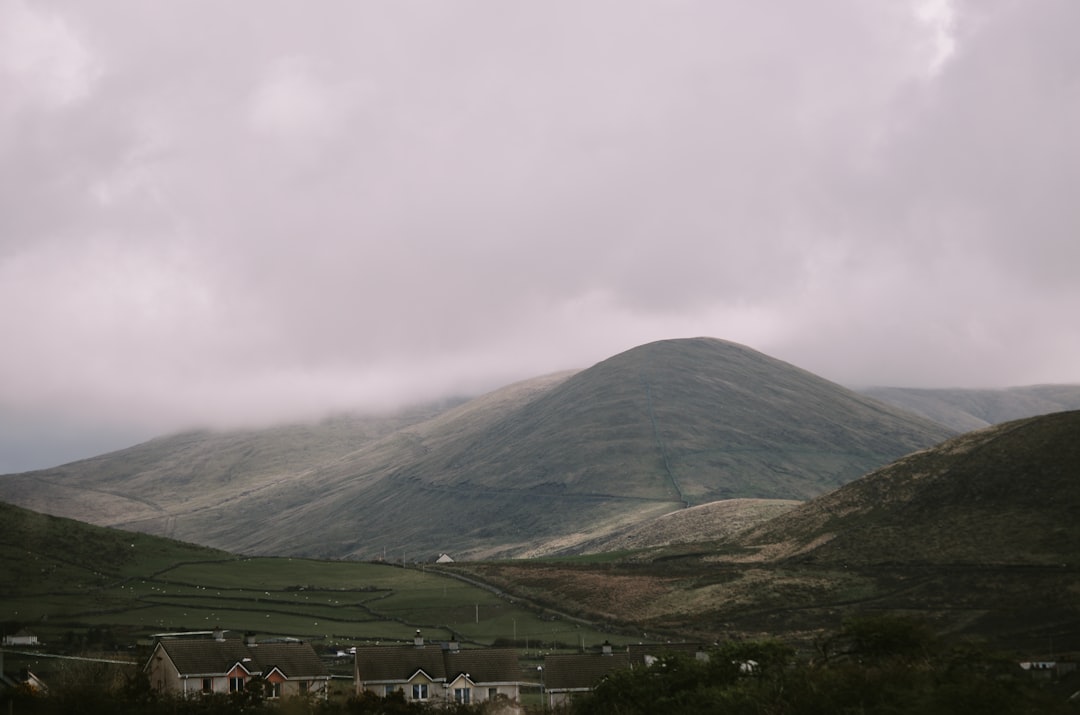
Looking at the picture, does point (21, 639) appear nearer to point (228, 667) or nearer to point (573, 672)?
point (228, 667)

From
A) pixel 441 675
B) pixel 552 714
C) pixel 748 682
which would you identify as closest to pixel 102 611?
pixel 441 675

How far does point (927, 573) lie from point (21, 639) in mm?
115033

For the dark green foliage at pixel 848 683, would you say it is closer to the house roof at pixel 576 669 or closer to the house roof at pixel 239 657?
the house roof at pixel 576 669

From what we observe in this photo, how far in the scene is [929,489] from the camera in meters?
195

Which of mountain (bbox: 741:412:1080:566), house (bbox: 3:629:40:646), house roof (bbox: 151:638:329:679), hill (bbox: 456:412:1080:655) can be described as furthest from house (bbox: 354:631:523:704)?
mountain (bbox: 741:412:1080:566)

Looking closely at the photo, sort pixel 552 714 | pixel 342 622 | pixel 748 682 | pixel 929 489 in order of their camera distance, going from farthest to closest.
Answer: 1. pixel 929 489
2. pixel 342 622
3. pixel 552 714
4. pixel 748 682

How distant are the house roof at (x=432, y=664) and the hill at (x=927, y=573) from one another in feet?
Answer: 184

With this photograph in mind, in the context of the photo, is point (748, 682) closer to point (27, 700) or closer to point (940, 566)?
point (27, 700)

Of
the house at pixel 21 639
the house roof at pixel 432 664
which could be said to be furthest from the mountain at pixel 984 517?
the house at pixel 21 639

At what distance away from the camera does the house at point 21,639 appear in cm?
12267

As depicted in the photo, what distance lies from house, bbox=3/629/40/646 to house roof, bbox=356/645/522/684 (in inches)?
2133

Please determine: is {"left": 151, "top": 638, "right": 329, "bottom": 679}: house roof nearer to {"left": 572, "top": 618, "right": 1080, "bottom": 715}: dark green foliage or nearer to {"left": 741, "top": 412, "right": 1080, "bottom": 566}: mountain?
{"left": 572, "top": 618, "right": 1080, "bottom": 715}: dark green foliage

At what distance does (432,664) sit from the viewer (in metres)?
87.0

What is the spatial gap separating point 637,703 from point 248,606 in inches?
4779
